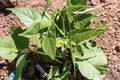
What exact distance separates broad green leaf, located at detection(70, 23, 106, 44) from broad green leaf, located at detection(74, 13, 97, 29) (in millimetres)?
75

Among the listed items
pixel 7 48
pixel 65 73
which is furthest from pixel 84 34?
pixel 7 48

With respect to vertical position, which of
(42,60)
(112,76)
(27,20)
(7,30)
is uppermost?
(27,20)

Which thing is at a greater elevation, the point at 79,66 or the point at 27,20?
the point at 27,20

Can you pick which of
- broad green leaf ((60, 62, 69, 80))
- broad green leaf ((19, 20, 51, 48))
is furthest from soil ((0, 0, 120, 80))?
broad green leaf ((19, 20, 51, 48))

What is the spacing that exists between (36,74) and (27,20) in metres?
0.30

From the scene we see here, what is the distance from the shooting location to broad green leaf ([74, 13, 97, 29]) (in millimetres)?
1495

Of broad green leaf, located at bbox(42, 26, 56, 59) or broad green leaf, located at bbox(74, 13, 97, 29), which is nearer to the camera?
broad green leaf, located at bbox(42, 26, 56, 59)

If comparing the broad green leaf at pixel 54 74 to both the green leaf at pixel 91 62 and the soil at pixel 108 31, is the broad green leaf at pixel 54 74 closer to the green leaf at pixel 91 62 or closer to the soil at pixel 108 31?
the green leaf at pixel 91 62

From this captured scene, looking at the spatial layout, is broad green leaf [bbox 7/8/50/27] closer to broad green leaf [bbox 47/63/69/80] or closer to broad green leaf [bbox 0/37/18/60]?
broad green leaf [bbox 0/37/18/60]

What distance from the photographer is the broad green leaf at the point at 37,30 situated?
1322 millimetres

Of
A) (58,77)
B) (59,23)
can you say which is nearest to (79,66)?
(58,77)

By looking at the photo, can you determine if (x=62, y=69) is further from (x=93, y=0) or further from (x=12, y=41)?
(x=93, y=0)

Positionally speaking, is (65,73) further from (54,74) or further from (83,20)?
(83,20)

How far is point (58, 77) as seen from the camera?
153cm
